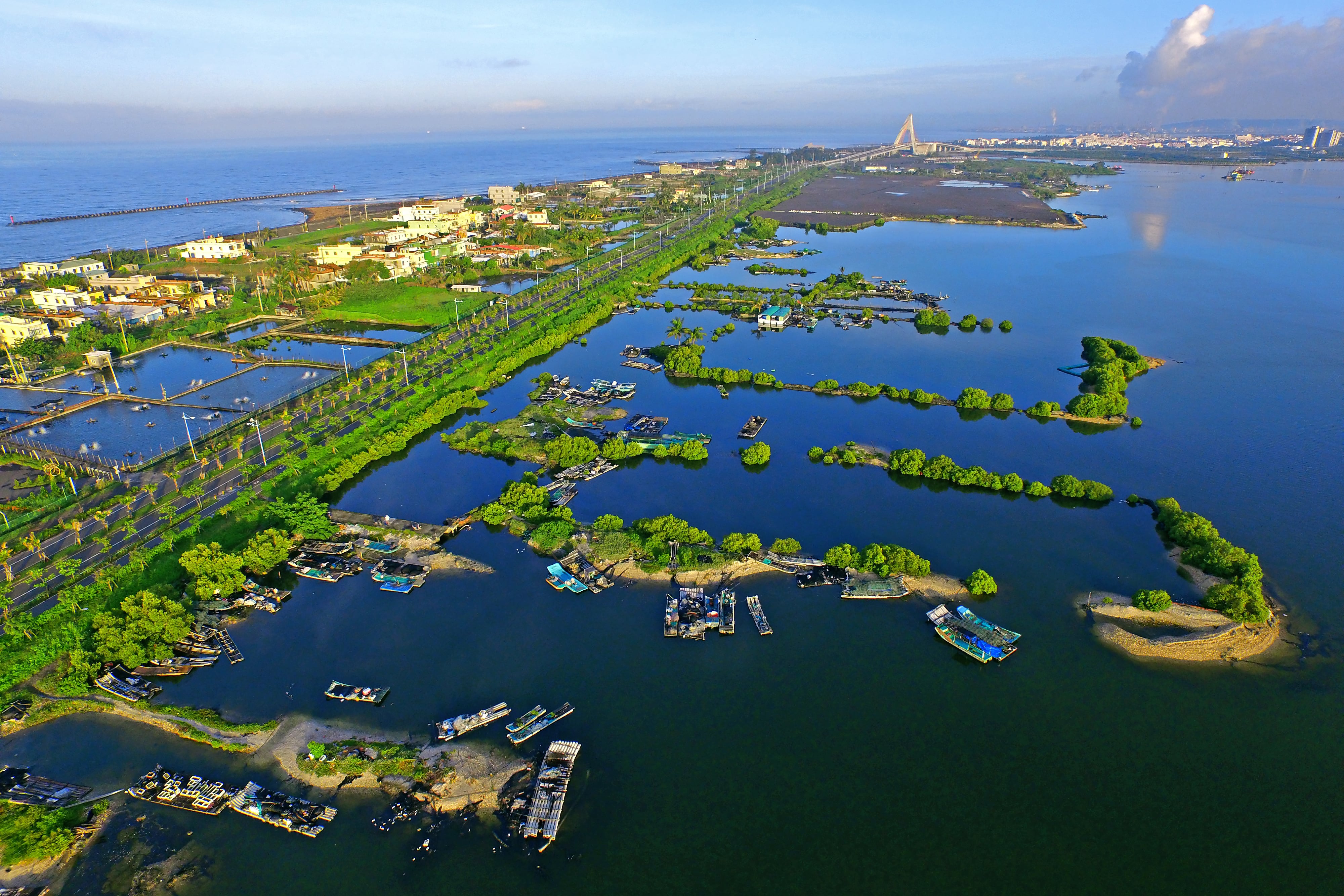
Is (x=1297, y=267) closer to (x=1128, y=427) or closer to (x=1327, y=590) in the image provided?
(x=1128, y=427)

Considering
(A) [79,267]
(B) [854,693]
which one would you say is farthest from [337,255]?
(B) [854,693]

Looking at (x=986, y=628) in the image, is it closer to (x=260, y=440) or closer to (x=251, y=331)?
(x=260, y=440)

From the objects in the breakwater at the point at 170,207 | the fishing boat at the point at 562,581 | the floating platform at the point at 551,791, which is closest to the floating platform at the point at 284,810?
the floating platform at the point at 551,791

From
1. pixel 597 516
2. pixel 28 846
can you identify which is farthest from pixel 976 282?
pixel 28 846

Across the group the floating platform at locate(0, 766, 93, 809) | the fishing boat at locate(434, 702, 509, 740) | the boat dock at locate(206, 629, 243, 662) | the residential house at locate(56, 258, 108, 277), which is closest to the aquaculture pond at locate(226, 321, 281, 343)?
the residential house at locate(56, 258, 108, 277)

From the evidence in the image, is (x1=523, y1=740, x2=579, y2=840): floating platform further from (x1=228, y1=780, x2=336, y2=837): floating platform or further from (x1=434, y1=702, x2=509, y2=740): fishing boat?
(x1=228, y1=780, x2=336, y2=837): floating platform

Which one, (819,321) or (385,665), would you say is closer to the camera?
(385,665)
